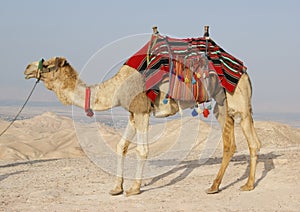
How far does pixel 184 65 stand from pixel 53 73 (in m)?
1.99

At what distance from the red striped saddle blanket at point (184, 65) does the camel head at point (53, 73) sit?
93 cm

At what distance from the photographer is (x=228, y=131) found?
8078 mm

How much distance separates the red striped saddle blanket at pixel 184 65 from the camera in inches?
285

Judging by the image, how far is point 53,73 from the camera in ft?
23.5

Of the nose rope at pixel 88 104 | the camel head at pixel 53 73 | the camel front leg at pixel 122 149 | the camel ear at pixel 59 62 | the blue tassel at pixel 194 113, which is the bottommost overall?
the camel front leg at pixel 122 149

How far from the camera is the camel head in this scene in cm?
714

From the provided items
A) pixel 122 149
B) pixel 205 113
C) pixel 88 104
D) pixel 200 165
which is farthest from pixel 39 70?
pixel 200 165

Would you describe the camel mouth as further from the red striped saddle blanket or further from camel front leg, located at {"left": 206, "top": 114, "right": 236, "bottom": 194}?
camel front leg, located at {"left": 206, "top": 114, "right": 236, "bottom": 194}

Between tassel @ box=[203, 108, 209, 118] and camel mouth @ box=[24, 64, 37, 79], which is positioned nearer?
camel mouth @ box=[24, 64, 37, 79]

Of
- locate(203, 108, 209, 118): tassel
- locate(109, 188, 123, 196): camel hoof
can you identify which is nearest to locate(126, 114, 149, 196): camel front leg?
locate(109, 188, 123, 196): camel hoof

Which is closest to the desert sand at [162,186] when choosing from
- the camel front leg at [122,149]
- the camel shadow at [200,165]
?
the camel shadow at [200,165]

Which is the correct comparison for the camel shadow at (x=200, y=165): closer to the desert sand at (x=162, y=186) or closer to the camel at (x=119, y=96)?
the desert sand at (x=162, y=186)

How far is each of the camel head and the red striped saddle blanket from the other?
3.05ft

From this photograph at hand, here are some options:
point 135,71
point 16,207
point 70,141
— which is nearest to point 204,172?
point 135,71
